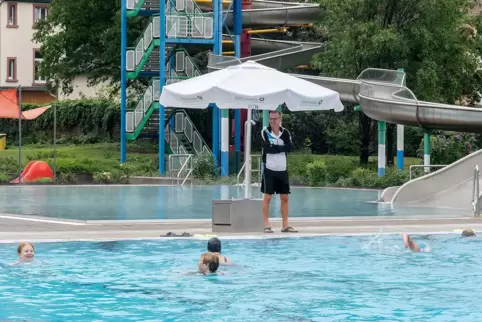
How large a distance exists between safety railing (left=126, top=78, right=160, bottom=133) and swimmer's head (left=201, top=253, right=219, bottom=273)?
2909 centimetres

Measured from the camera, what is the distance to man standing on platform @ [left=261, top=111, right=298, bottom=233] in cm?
1753

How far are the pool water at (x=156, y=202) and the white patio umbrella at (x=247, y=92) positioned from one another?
3.41 meters

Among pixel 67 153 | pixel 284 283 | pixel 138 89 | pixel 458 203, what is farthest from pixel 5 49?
pixel 284 283

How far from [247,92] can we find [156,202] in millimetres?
8676

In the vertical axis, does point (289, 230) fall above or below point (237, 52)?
below

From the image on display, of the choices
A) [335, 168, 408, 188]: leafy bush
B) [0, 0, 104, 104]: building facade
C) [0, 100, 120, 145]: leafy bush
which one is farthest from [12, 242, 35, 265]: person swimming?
[0, 0, 104, 104]: building facade

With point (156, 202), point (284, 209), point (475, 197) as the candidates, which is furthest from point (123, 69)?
point (284, 209)

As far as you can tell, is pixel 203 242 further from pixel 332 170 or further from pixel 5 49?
pixel 5 49

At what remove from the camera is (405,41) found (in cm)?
4150

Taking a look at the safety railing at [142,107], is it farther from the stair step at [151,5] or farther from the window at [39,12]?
the window at [39,12]

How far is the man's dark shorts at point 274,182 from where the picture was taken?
690 inches

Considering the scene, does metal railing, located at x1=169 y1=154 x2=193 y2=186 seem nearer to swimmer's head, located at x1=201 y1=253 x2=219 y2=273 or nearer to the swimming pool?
the swimming pool

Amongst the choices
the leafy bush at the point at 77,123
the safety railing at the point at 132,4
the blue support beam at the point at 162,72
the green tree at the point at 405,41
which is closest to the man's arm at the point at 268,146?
the blue support beam at the point at 162,72

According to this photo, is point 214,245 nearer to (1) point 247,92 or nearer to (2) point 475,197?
(1) point 247,92
